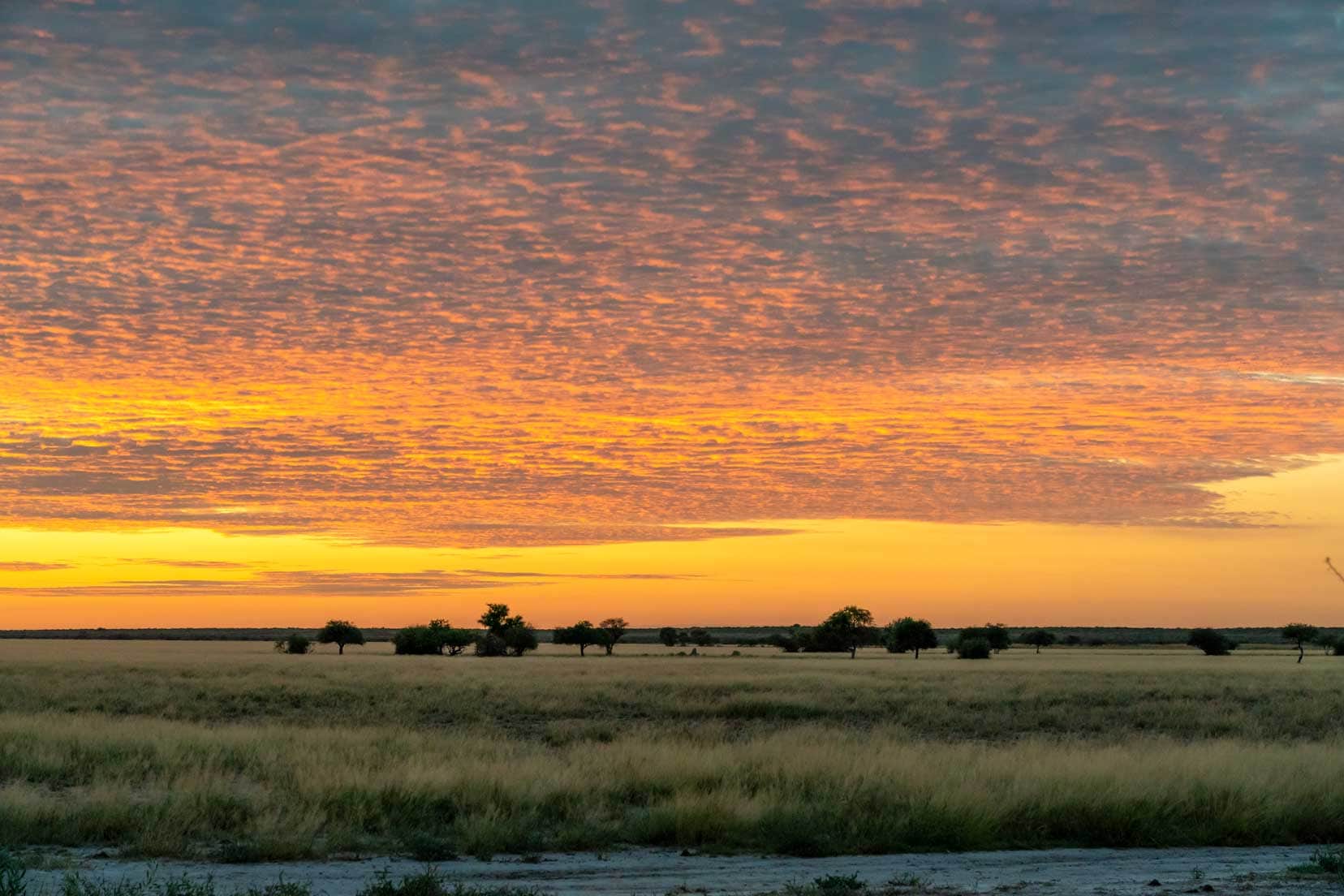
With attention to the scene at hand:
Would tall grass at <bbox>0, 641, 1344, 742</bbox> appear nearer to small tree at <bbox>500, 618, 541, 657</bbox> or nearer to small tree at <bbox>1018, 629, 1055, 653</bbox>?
small tree at <bbox>500, 618, 541, 657</bbox>

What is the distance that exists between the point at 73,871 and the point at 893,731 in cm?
2507

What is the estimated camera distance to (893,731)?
35875mm

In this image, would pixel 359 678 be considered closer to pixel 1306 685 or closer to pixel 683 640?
pixel 1306 685

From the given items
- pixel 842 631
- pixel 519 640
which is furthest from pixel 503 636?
pixel 842 631

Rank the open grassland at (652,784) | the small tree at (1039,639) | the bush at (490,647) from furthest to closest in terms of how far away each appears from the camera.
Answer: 1. the small tree at (1039,639)
2. the bush at (490,647)
3. the open grassland at (652,784)

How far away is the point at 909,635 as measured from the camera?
123 m

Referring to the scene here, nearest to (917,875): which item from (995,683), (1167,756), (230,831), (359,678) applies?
(230,831)

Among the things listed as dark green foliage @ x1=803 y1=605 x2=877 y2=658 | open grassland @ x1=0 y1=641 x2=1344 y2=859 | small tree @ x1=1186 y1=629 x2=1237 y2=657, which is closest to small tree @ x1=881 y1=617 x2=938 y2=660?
dark green foliage @ x1=803 y1=605 x2=877 y2=658

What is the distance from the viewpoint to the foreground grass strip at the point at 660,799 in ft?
55.9

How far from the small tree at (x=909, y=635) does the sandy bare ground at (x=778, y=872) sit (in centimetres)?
10609

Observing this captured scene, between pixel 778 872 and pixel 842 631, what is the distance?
116 m

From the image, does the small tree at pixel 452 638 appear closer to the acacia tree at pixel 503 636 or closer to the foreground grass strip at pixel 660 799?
the acacia tree at pixel 503 636

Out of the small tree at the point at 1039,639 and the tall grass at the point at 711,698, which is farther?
the small tree at the point at 1039,639

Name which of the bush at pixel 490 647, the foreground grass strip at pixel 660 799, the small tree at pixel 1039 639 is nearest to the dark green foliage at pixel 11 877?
the foreground grass strip at pixel 660 799
